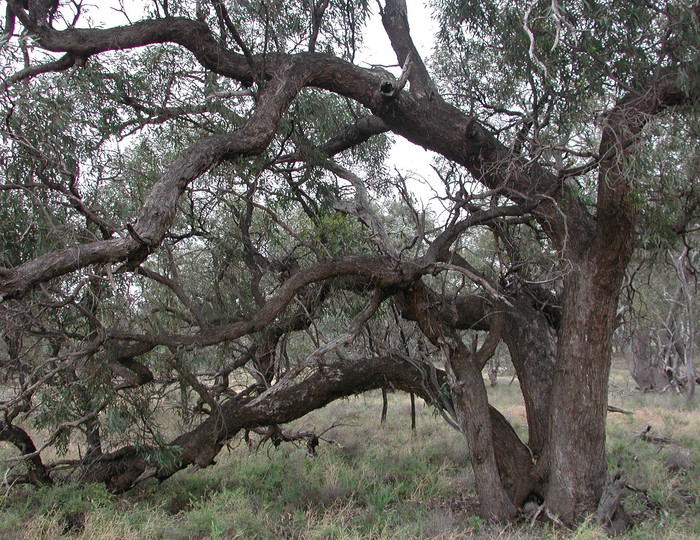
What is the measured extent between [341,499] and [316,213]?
3.49 meters

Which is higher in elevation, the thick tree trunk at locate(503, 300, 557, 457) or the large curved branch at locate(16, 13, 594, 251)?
the large curved branch at locate(16, 13, 594, 251)

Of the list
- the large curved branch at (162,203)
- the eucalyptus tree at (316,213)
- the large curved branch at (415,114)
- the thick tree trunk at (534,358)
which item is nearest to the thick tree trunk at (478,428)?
the eucalyptus tree at (316,213)

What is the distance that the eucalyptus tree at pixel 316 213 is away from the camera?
5141 millimetres

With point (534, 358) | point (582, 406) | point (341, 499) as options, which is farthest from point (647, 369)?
point (341, 499)

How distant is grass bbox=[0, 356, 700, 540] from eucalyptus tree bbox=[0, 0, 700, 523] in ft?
1.73

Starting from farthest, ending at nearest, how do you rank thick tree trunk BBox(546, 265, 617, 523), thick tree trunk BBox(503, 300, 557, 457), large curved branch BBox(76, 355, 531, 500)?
large curved branch BBox(76, 355, 531, 500), thick tree trunk BBox(503, 300, 557, 457), thick tree trunk BBox(546, 265, 617, 523)

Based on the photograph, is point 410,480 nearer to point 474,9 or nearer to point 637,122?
point 637,122

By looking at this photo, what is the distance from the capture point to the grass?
5.02 metres

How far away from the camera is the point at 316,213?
744cm

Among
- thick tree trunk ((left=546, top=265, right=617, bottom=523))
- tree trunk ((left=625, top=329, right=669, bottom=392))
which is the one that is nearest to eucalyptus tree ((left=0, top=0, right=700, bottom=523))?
thick tree trunk ((left=546, top=265, right=617, bottom=523))

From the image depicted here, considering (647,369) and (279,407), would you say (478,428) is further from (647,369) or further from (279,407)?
(647,369)

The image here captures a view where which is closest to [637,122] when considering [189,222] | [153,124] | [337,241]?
[337,241]

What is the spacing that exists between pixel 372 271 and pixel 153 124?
11.0 ft

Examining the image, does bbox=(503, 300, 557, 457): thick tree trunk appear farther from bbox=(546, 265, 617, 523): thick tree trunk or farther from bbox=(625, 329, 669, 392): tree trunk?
bbox=(625, 329, 669, 392): tree trunk
